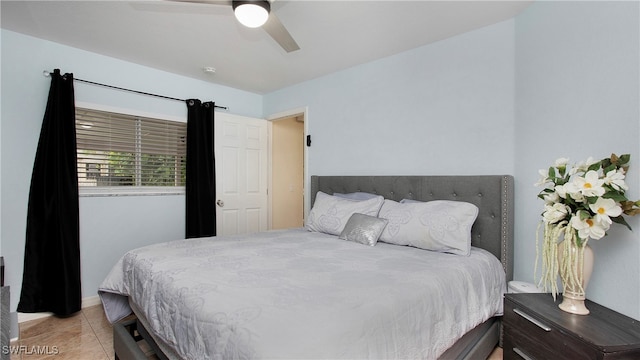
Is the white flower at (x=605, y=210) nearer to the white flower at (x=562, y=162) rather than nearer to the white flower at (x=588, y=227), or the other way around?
the white flower at (x=588, y=227)

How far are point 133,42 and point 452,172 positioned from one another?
3.00 meters

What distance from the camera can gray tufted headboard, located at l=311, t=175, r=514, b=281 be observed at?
6.98 ft

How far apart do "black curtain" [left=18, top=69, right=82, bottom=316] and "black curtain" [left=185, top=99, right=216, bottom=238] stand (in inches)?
40.9

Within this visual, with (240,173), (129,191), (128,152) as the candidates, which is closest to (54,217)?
(129,191)

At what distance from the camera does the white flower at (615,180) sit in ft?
4.39

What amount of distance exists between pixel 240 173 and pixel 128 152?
4.10ft

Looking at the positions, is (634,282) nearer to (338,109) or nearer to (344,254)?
(344,254)

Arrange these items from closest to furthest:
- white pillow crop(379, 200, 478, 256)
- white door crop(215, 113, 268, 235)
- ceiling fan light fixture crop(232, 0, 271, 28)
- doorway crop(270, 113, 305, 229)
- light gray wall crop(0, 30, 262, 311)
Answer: ceiling fan light fixture crop(232, 0, 271, 28), white pillow crop(379, 200, 478, 256), light gray wall crop(0, 30, 262, 311), white door crop(215, 113, 268, 235), doorway crop(270, 113, 305, 229)

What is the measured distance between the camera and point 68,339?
2.28 meters

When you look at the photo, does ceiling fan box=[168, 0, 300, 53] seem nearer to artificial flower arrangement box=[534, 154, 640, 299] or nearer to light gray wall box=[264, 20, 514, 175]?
light gray wall box=[264, 20, 514, 175]

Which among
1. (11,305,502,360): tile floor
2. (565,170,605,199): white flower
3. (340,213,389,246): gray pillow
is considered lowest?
(11,305,502,360): tile floor

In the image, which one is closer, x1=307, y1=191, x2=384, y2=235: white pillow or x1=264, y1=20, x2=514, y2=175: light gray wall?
x1=264, y1=20, x2=514, y2=175: light gray wall

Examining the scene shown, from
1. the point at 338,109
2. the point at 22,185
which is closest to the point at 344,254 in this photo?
the point at 338,109

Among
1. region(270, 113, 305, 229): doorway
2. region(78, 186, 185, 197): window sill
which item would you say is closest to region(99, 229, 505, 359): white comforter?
region(78, 186, 185, 197): window sill
